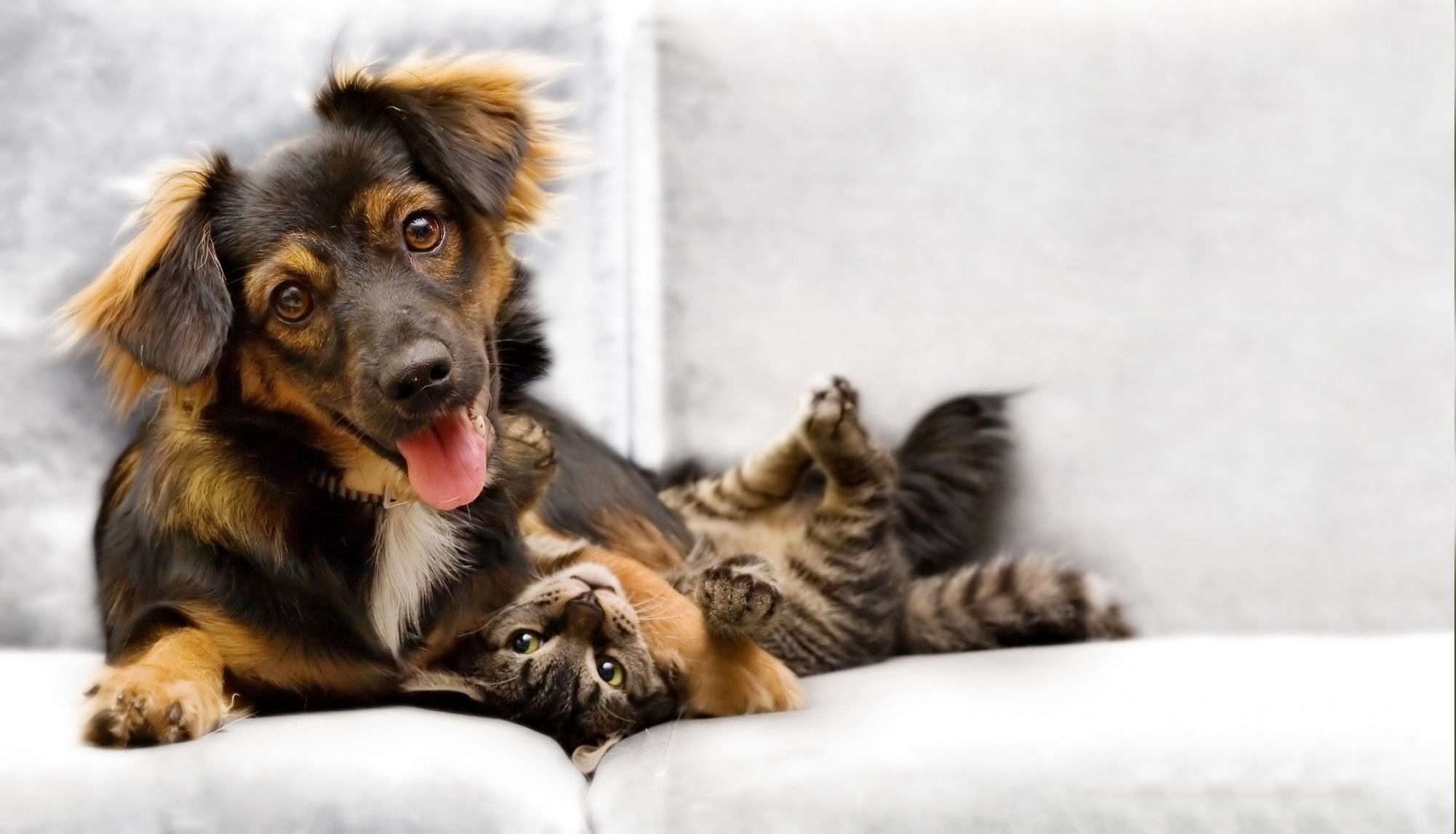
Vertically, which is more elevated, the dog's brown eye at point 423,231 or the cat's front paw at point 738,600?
the dog's brown eye at point 423,231

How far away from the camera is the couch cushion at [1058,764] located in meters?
1.16

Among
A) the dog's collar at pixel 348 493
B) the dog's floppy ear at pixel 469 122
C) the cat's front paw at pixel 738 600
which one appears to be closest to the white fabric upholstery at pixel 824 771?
the cat's front paw at pixel 738 600

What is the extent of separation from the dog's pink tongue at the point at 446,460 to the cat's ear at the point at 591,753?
35 centimetres

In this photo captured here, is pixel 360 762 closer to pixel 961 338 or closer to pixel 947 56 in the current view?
pixel 961 338

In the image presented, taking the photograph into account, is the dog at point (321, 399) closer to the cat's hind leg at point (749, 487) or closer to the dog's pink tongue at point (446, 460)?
the dog's pink tongue at point (446, 460)

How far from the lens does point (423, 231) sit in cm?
136

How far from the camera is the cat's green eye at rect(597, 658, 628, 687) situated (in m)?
1.47

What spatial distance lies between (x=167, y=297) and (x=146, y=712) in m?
0.45

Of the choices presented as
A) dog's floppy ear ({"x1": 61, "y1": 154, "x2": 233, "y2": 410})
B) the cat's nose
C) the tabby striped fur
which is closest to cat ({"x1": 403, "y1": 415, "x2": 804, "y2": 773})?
the cat's nose

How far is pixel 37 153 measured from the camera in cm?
171

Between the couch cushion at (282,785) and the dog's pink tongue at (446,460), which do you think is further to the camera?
the dog's pink tongue at (446,460)

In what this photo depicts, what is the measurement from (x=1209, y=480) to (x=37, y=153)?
1898 millimetres

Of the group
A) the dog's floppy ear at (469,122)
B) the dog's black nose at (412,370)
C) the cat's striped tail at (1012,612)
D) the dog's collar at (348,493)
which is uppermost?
the dog's floppy ear at (469,122)

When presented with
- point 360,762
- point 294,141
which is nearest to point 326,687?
point 360,762
